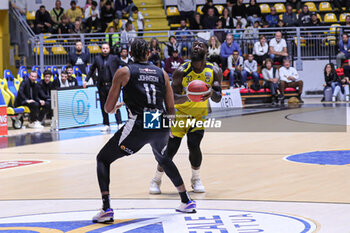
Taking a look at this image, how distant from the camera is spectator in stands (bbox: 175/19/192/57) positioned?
25.6 metres

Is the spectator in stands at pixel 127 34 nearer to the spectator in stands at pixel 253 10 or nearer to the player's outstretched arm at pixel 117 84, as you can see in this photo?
the spectator in stands at pixel 253 10

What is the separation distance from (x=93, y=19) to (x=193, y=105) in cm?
2033

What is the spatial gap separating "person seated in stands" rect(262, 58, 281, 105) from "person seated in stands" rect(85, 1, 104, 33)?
7278 mm

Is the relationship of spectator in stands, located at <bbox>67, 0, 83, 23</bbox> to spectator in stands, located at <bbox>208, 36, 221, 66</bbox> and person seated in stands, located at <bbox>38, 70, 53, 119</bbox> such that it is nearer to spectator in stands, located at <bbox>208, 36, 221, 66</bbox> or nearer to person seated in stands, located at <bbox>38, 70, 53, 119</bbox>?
spectator in stands, located at <bbox>208, 36, 221, 66</bbox>

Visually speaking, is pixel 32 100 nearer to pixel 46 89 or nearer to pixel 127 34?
pixel 46 89

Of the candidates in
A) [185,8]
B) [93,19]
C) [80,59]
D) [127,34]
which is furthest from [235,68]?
[93,19]

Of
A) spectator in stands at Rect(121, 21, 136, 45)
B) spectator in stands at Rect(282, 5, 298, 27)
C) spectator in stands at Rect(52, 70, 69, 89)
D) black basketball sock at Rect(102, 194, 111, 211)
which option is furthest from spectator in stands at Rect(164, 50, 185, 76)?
black basketball sock at Rect(102, 194, 111, 211)

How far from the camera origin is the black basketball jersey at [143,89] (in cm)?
656

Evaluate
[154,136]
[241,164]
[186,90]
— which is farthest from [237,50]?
[154,136]

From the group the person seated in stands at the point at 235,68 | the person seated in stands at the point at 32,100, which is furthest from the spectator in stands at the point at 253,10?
the person seated in stands at the point at 32,100

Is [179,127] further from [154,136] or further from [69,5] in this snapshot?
[69,5]

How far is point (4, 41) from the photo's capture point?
2550 centimetres

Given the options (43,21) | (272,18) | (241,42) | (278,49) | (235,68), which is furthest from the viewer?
(272,18)

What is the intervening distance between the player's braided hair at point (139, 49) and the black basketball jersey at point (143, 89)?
0.27ft
